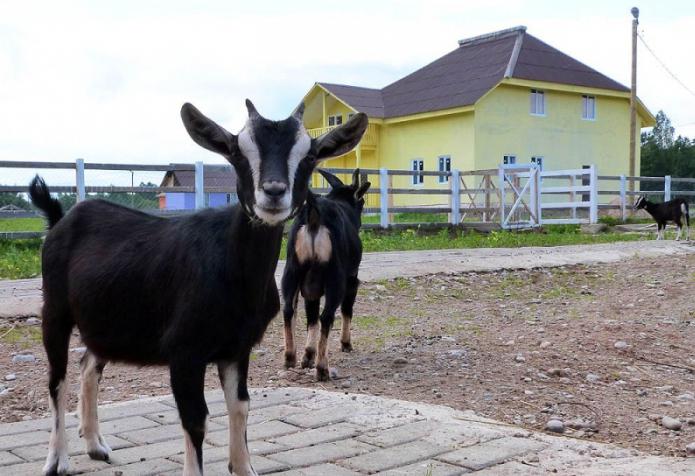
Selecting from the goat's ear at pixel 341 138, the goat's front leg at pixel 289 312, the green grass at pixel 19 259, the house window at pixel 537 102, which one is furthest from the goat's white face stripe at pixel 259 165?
the house window at pixel 537 102

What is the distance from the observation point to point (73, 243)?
15.1ft

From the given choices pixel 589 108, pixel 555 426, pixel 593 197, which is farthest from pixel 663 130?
pixel 555 426

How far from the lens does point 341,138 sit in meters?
4.14

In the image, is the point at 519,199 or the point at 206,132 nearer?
the point at 206,132

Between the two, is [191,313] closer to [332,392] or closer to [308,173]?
[308,173]

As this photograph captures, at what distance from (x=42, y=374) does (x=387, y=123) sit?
32.2m

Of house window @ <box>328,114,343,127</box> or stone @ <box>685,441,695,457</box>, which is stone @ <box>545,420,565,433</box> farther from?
house window @ <box>328,114,343,127</box>

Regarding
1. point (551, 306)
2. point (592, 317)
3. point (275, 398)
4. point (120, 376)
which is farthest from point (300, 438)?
point (551, 306)

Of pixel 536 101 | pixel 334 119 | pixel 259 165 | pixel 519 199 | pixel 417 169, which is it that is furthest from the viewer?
pixel 334 119

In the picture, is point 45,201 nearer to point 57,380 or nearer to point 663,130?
point 57,380

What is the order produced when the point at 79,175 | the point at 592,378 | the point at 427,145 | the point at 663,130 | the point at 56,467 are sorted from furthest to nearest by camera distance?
the point at 663,130
the point at 427,145
the point at 79,175
the point at 592,378
the point at 56,467

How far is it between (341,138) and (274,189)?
2.31ft

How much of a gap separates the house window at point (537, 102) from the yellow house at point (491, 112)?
0.05 meters

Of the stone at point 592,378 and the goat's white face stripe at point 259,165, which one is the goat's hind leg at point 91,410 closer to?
the goat's white face stripe at point 259,165
